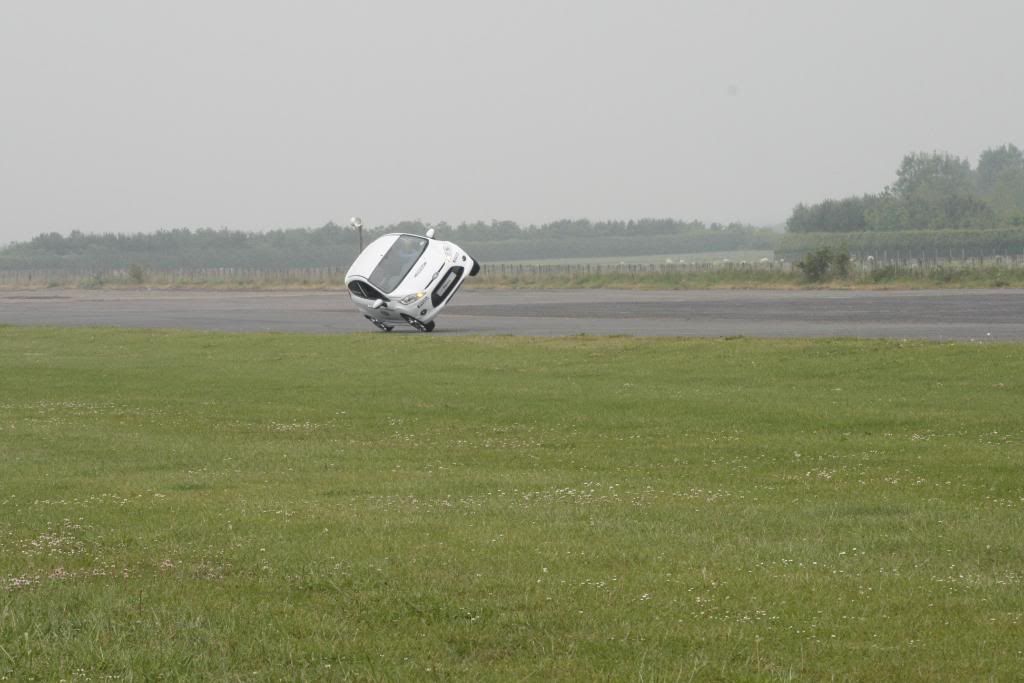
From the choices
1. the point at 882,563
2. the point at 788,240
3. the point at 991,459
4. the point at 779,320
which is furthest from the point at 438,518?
the point at 788,240

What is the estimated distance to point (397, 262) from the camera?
150 feet

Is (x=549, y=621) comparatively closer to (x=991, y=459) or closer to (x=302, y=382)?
(x=991, y=459)

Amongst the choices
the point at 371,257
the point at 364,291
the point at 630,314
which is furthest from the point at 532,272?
the point at 364,291

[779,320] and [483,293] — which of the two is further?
[483,293]

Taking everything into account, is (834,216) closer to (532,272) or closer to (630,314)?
(532,272)

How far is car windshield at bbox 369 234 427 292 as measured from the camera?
4528 centimetres

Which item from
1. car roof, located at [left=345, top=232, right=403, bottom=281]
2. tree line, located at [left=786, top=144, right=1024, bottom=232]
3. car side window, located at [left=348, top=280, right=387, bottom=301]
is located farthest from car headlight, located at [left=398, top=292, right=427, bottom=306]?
tree line, located at [left=786, top=144, right=1024, bottom=232]

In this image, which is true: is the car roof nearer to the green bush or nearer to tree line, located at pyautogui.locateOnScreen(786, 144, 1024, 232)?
the green bush

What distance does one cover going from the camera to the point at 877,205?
168 metres

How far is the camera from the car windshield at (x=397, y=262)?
45.3m

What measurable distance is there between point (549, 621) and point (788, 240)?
5533 inches

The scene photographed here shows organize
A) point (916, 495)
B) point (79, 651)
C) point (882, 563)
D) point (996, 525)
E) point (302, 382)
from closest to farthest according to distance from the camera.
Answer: point (79, 651), point (882, 563), point (996, 525), point (916, 495), point (302, 382)

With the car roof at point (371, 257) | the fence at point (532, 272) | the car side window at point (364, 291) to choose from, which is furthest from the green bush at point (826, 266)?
the car side window at point (364, 291)

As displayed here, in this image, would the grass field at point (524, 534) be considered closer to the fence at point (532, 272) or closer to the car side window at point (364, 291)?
the car side window at point (364, 291)
